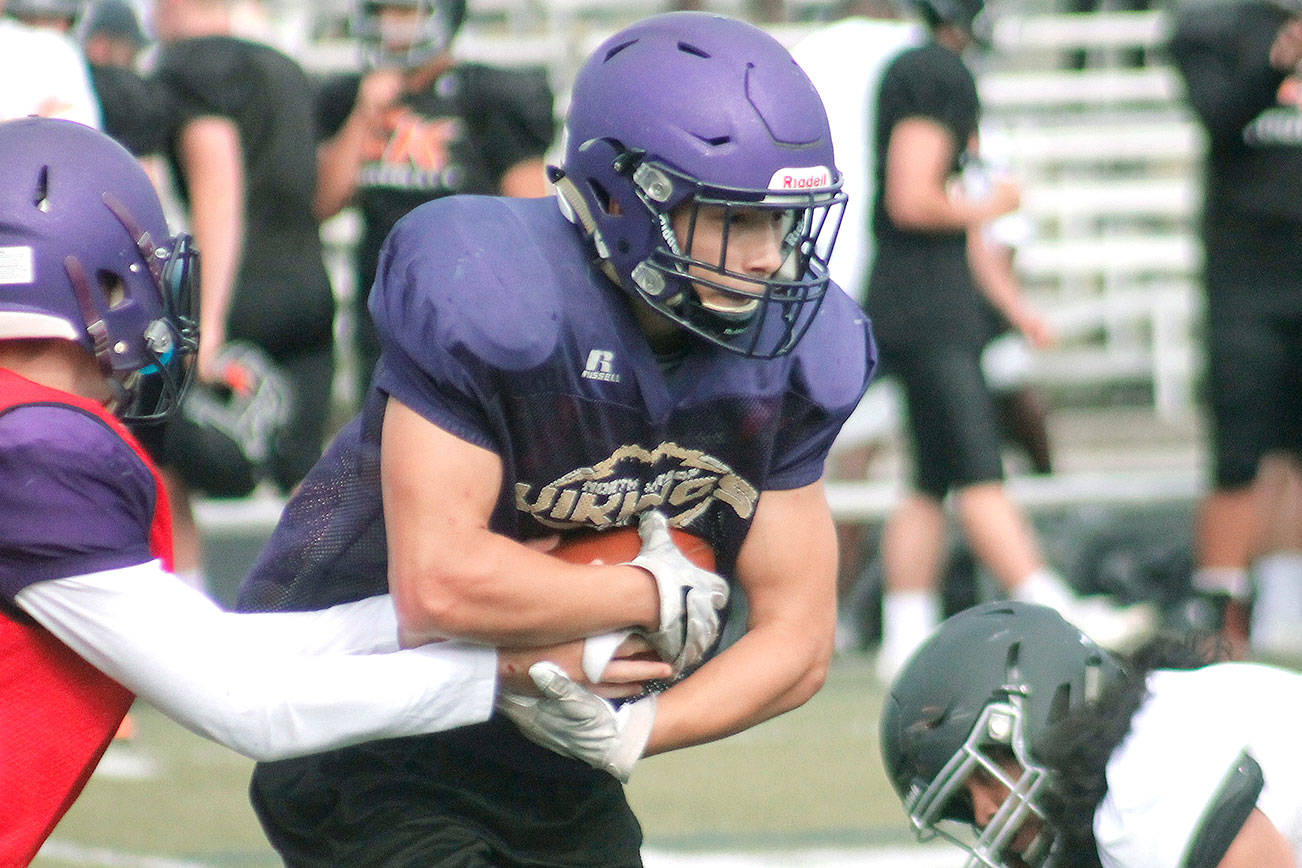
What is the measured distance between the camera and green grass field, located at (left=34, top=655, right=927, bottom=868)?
406 centimetres

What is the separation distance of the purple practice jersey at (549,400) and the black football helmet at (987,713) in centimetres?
32

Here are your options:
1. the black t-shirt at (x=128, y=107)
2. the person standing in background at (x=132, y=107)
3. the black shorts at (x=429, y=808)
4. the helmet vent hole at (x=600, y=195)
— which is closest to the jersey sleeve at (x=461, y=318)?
the helmet vent hole at (x=600, y=195)

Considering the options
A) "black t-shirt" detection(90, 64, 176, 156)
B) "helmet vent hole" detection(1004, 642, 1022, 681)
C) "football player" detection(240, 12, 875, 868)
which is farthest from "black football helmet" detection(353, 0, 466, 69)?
"helmet vent hole" detection(1004, 642, 1022, 681)

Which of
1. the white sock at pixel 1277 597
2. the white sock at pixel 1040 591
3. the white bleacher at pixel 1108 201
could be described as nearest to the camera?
the white sock at pixel 1040 591

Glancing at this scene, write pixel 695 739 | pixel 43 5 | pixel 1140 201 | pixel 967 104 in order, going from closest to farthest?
pixel 695 739
pixel 43 5
pixel 967 104
pixel 1140 201

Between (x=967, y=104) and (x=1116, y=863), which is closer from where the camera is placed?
(x=1116, y=863)

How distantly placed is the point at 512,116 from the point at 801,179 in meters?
3.06

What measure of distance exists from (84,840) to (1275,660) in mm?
3586

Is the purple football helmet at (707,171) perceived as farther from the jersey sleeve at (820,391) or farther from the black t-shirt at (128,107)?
the black t-shirt at (128,107)

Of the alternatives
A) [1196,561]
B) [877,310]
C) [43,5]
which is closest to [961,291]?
[877,310]

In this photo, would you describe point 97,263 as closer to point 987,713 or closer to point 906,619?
point 987,713

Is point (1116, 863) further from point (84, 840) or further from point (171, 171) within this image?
point (171, 171)

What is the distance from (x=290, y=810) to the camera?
2549 mm

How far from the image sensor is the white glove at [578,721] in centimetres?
227
